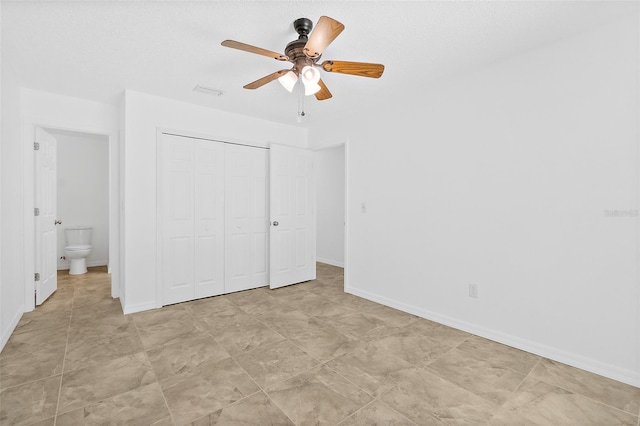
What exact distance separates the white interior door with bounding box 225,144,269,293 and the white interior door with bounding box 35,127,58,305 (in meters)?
2.09

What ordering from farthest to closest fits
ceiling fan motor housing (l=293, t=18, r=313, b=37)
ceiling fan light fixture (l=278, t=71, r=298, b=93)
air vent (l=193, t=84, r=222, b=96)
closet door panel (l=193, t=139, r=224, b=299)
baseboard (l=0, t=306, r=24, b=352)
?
1. closet door panel (l=193, t=139, r=224, b=299)
2. air vent (l=193, t=84, r=222, b=96)
3. baseboard (l=0, t=306, r=24, b=352)
4. ceiling fan light fixture (l=278, t=71, r=298, b=93)
5. ceiling fan motor housing (l=293, t=18, r=313, b=37)

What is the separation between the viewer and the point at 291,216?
4.55m

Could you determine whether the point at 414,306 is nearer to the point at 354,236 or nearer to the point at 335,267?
the point at 354,236

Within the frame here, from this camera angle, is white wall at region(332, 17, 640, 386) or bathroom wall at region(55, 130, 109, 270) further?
bathroom wall at region(55, 130, 109, 270)

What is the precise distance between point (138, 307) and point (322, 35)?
133 inches

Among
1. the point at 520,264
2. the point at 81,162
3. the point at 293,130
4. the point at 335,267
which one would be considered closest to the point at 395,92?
the point at 293,130

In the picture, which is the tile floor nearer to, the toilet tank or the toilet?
the toilet

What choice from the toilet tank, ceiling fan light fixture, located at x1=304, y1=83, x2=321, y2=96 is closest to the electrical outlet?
ceiling fan light fixture, located at x1=304, y1=83, x2=321, y2=96

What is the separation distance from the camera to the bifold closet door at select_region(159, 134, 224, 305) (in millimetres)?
3598

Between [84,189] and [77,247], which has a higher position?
[84,189]

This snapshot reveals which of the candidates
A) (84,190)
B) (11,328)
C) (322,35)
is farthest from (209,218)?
(84,190)

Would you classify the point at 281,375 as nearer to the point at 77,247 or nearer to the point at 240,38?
the point at 240,38

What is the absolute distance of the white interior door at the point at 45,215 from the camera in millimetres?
3470

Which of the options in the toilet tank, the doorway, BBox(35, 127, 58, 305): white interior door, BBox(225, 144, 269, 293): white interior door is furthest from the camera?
the doorway
